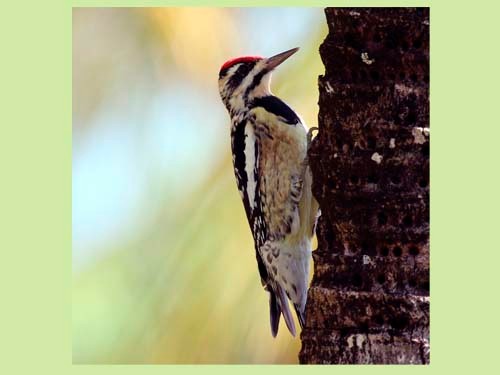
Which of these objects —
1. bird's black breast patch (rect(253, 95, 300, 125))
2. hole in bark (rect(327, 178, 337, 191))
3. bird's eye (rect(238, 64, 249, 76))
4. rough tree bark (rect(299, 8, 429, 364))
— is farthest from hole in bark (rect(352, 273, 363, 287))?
bird's eye (rect(238, 64, 249, 76))

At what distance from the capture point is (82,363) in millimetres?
5191

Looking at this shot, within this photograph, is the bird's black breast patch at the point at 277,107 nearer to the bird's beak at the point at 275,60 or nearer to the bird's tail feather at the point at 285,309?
the bird's beak at the point at 275,60

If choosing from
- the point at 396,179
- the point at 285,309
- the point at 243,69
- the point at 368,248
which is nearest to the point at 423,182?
the point at 396,179

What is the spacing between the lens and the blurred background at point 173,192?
5.79m

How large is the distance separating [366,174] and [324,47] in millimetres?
589

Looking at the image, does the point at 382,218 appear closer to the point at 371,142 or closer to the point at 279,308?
the point at 371,142

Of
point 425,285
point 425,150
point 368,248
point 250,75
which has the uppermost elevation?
point 250,75

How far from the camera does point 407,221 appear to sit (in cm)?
419

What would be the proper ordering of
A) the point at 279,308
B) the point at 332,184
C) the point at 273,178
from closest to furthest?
1. the point at 332,184
2. the point at 273,178
3. the point at 279,308

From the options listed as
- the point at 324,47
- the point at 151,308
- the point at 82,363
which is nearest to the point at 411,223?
the point at 324,47

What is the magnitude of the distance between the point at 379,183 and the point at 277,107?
5.49 feet

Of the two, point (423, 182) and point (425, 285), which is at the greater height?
point (423, 182)

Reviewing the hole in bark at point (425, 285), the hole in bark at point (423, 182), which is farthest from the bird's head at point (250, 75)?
the hole in bark at point (425, 285)

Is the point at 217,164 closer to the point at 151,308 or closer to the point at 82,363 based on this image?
the point at 151,308
